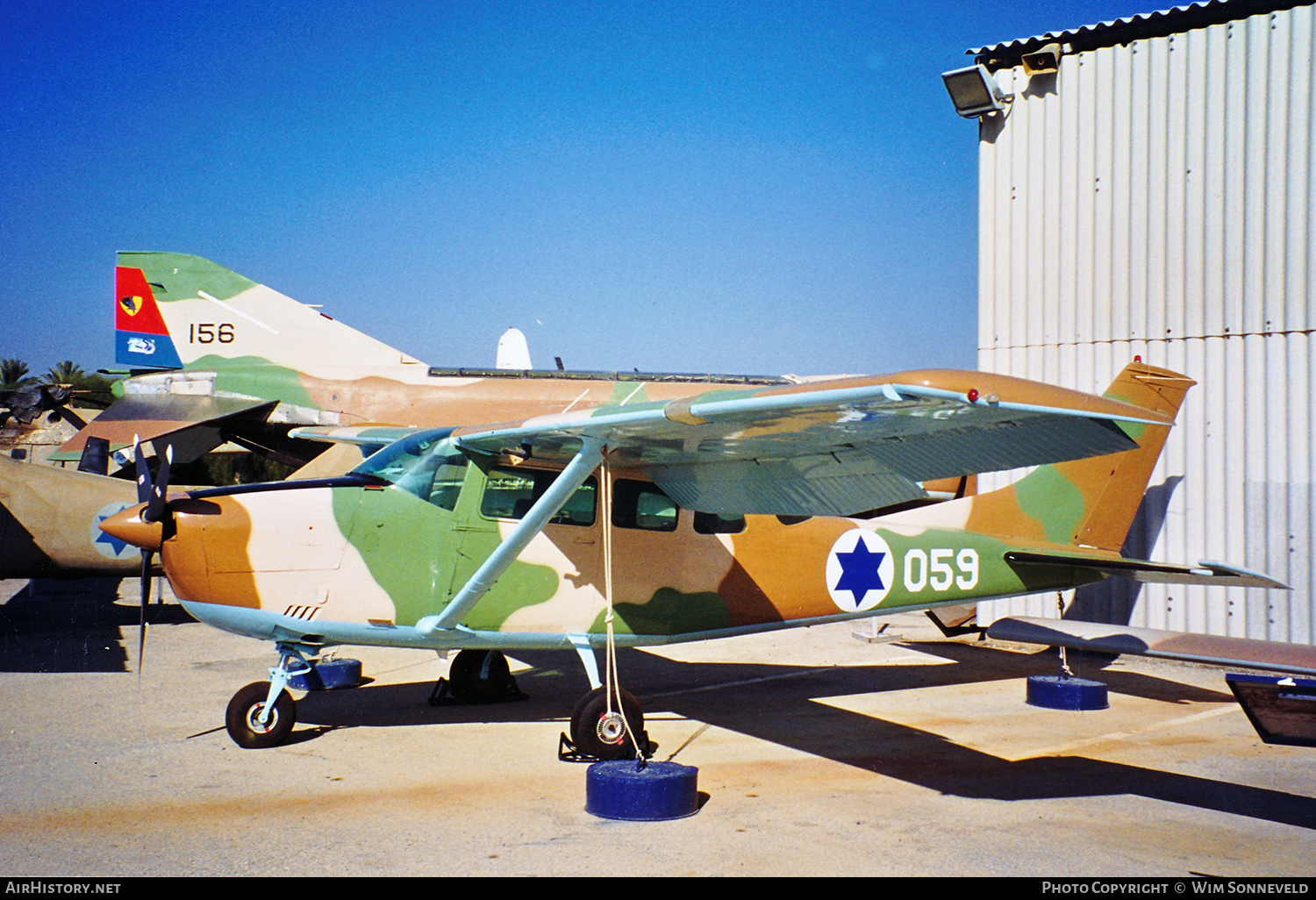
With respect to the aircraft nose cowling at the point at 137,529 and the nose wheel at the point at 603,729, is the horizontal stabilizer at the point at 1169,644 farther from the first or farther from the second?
the aircraft nose cowling at the point at 137,529

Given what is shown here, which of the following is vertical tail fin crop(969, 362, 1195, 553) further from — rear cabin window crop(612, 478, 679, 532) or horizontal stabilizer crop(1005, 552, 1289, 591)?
rear cabin window crop(612, 478, 679, 532)

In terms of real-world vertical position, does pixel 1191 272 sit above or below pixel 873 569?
above

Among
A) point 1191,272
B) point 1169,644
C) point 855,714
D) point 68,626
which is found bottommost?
point 68,626

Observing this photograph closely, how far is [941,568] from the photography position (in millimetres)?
8141

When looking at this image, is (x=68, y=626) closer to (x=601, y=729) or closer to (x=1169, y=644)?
(x=601, y=729)

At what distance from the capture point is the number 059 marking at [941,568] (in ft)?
26.3

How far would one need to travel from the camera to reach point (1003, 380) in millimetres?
3625

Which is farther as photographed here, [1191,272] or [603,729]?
[1191,272]

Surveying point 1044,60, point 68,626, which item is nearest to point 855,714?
point 1044,60

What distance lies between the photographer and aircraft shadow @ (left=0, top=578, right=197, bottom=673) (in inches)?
398

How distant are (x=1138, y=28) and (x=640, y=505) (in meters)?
9.18

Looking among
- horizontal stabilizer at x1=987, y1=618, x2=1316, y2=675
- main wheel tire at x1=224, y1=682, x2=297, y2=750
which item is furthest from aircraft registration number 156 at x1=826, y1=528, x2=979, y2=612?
main wheel tire at x1=224, y1=682, x2=297, y2=750

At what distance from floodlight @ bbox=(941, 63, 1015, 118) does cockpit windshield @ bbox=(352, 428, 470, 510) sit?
890cm

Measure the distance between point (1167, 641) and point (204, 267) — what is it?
18107 mm
